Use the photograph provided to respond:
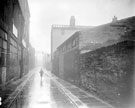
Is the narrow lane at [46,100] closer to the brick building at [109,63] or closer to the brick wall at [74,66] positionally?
the brick building at [109,63]

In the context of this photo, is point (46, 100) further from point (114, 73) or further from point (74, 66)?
point (74, 66)

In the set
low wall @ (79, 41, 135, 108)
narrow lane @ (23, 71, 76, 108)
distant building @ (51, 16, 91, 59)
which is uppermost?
distant building @ (51, 16, 91, 59)

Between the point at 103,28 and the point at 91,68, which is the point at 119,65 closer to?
the point at 91,68

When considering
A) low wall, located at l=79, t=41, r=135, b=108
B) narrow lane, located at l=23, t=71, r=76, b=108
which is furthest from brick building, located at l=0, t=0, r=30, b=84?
low wall, located at l=79, t=41, r=135, b=108

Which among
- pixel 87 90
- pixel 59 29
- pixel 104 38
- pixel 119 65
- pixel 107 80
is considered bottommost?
pixel 87 90

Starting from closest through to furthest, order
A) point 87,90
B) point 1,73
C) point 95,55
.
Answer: point 95,55, point 87,90, point 1,73

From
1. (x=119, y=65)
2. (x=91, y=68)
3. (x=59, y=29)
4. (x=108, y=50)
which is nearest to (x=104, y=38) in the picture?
(x=91, y=68)

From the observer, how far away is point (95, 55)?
11500mm

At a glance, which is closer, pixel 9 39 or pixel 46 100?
pixel 46 100

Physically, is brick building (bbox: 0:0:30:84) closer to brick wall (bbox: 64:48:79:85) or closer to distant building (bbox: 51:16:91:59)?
brick wall (bbox: 64:48:79:85)

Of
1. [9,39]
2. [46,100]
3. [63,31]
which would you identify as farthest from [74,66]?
[63,31]

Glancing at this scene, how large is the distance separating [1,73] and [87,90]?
25.8 feet

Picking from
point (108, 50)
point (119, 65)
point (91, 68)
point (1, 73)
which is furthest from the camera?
point (1, 73)

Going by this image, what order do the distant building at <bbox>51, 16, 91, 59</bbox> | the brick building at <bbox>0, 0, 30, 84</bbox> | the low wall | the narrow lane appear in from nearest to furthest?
the low wall
the narrow lane
the brick building at <bbox>0, 0, 30, 84</bbox>
the distant building at <bbox>51, 16, 91, 59</bbox>
